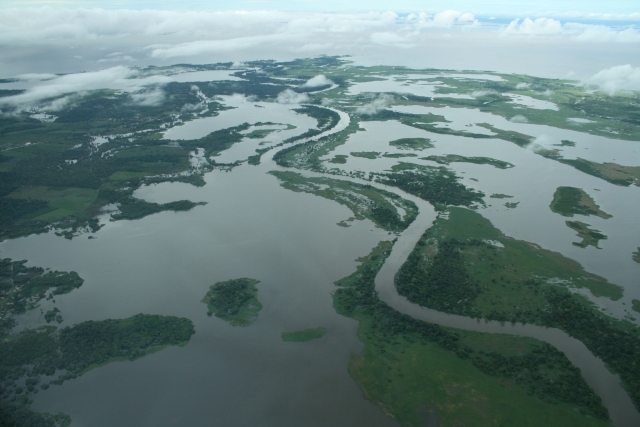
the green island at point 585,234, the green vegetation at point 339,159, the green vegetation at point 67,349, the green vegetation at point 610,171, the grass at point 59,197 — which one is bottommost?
the grass at point 59,197

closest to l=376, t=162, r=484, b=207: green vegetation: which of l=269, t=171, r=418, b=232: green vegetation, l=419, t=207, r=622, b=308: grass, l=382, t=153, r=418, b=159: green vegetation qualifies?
l=269, t=171, r=418, b=232: green vegetation

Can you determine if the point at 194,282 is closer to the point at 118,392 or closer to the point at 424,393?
the point at 118,392

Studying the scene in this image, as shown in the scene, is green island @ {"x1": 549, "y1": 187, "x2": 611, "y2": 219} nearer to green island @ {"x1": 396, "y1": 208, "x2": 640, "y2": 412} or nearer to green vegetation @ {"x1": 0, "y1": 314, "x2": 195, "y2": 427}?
green island @ {"x1": 396, "y1": 208, "x2": 640, "y2": 412}

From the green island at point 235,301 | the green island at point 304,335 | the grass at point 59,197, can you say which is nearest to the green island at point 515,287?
the green island at point 304,335

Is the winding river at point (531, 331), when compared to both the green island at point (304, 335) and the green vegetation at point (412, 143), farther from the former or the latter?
the green vegetation at point (412, 143)

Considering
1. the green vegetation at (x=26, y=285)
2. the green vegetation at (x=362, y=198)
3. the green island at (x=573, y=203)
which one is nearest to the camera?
the green vegetation at (x=26, y=285)

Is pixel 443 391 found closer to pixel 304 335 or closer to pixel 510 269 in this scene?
pixel 304 335

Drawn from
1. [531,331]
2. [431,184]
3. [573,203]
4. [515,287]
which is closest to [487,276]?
[515,287]
